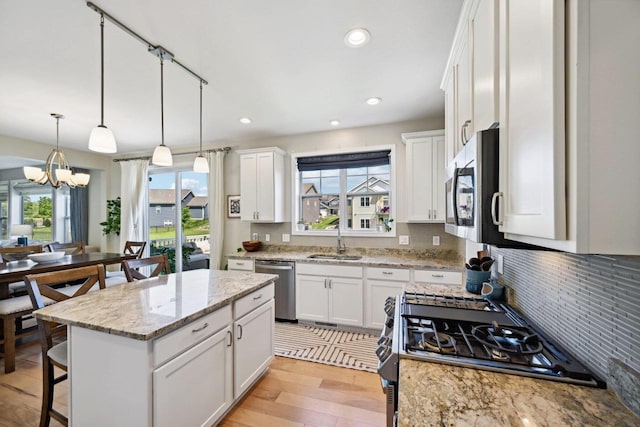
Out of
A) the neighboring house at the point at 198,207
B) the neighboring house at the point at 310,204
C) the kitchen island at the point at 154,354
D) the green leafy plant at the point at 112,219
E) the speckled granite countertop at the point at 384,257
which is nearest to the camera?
the kitchen island at the point at 154,354

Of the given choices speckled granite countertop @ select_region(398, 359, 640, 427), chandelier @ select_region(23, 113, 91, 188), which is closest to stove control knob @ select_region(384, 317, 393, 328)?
speckled granite countertop @ select_region(398, 359, 640, 427)

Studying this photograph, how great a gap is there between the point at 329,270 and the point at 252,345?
4.70 feet

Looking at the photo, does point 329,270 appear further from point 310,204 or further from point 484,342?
point 484,342

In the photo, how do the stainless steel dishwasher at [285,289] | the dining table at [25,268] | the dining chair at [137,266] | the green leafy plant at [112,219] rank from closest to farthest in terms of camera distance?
the dining chair at [137,266] < the dining table at [25,268] < the stainless steel dishwasher at [285,289] < the green leafy plant at [112,219]

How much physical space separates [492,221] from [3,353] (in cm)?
413

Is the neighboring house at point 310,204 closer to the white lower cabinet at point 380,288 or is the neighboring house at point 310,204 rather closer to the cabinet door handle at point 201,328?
the white lower cabinet at point 380,288

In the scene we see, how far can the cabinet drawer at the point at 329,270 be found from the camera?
3225 millimetres

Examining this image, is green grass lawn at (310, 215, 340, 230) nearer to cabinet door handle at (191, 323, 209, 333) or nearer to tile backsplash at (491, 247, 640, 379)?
cabinet door handle at (191, 323, 209, 333)

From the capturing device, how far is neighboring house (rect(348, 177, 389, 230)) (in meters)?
3.80

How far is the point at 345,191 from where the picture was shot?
3.97 metres

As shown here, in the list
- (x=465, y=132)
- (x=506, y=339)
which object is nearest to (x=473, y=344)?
(x=506, y=339)

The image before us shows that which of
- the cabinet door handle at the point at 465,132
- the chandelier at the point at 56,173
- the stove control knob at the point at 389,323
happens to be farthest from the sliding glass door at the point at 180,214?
the cabinet door handle at the point at 465,132

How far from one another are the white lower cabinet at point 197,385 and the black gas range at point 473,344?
3.43ft

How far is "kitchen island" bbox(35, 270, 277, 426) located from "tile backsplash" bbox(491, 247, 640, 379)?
170 cm
